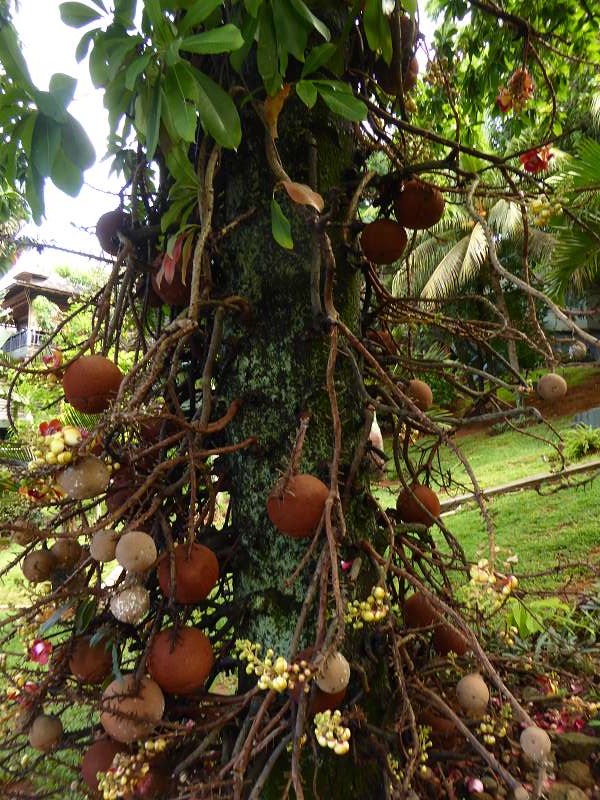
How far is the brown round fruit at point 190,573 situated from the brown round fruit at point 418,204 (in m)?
0.84

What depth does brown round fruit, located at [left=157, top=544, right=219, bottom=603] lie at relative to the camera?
0.98 meters

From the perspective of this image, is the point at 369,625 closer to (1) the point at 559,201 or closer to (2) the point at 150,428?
(2) the point at 150,428

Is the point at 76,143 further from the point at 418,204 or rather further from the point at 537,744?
the point at 537,744

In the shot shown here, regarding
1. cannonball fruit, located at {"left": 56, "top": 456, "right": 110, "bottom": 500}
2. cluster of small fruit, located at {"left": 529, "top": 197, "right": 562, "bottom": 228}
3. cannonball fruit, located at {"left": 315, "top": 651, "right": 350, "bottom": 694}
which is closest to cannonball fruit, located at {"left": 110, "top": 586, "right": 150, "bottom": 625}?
cannonball fruit, located at {"left": 56, "top": 456, "right": 110, "bottom": 500}

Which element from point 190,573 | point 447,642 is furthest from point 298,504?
point 447,642

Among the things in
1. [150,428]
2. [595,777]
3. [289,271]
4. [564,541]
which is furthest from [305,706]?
[564,541]

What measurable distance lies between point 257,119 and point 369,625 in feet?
3.52

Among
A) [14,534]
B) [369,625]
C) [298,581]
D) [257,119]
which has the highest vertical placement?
[257,119]

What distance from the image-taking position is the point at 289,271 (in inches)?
48.4

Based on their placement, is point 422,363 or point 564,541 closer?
point 422,363

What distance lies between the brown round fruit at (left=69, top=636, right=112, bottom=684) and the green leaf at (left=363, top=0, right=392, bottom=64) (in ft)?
4.21

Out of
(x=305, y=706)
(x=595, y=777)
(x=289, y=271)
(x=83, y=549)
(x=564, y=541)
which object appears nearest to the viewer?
(x=305, y=706)

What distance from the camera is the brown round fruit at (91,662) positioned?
1066 millimetres

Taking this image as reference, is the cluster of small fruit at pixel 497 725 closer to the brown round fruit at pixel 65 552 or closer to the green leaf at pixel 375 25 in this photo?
the brown round fruit at pixel 65 552
